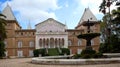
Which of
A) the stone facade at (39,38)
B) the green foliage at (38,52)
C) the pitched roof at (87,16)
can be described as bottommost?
the green foliage at (38,52)

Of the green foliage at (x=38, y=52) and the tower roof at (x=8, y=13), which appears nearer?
the green foliage at (x=38, y=52)

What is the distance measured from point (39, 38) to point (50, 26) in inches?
221

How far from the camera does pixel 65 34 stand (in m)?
74.9

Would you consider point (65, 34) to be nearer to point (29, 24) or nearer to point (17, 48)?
point (17, 48)

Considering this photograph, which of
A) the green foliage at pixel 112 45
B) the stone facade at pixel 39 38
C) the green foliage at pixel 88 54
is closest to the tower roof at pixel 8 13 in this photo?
the stone facade at pixel 39 38

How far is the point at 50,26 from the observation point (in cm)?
7725

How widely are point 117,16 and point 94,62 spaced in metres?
24.2

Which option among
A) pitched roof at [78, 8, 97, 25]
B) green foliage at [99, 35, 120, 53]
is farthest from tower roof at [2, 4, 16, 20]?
green foliage at [99, 35, 120, 53]

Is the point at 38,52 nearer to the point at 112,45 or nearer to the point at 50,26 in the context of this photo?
the point at 50,26

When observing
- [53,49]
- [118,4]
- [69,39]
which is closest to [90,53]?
[118,4]

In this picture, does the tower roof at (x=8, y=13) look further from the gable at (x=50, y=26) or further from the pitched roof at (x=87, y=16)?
the pitched roof at (x=87, y=16)

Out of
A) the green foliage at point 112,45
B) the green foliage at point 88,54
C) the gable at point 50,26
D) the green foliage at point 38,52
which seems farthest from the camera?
the gable at point 50,26

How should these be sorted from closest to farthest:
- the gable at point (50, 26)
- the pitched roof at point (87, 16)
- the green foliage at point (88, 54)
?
1. the green foliage at point (88, 54)
2. the gable at point (50, 26)
3. the pitched roof at point (87, 16)

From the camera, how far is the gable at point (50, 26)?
250 feet
